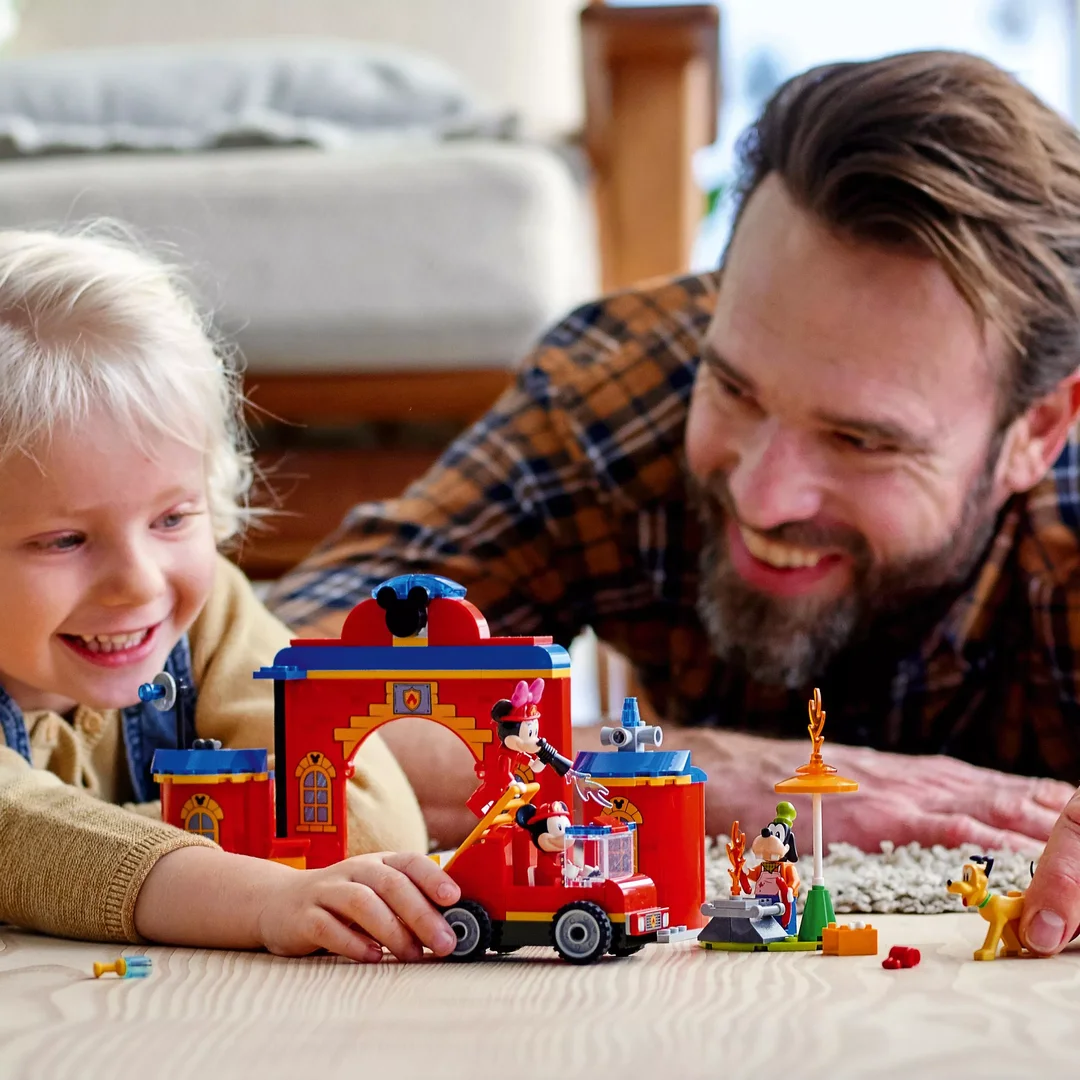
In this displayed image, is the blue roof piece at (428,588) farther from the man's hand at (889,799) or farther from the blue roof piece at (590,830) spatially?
the man's hand at (889,799)

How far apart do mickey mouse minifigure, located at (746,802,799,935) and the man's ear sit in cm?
83

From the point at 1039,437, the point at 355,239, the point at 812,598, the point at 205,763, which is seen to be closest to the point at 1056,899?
the point at 205,763

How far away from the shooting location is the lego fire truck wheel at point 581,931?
80 cm

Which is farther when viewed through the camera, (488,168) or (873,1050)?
(488,168)

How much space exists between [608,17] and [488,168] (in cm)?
27

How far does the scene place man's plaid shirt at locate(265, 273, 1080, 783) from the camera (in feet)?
5.38

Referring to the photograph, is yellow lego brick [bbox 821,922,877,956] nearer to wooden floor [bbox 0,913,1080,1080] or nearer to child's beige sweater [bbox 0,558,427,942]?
wooden floor [bbox 0,913,1080,1080]

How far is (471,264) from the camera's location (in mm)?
1837

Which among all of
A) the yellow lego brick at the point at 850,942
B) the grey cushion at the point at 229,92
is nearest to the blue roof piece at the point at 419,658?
the yellow lego brick at the point at 850,942

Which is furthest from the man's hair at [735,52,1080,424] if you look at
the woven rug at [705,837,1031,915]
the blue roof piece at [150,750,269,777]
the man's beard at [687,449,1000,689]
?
the blue roof piece at [150,750,269,777]

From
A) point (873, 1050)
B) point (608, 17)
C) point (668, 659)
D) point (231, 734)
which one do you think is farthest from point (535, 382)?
point (873, 1050)

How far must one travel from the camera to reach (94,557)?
1.01m

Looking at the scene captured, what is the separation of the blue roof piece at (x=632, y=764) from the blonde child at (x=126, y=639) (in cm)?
10

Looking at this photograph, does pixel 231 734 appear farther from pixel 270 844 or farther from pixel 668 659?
pixel 668 659
